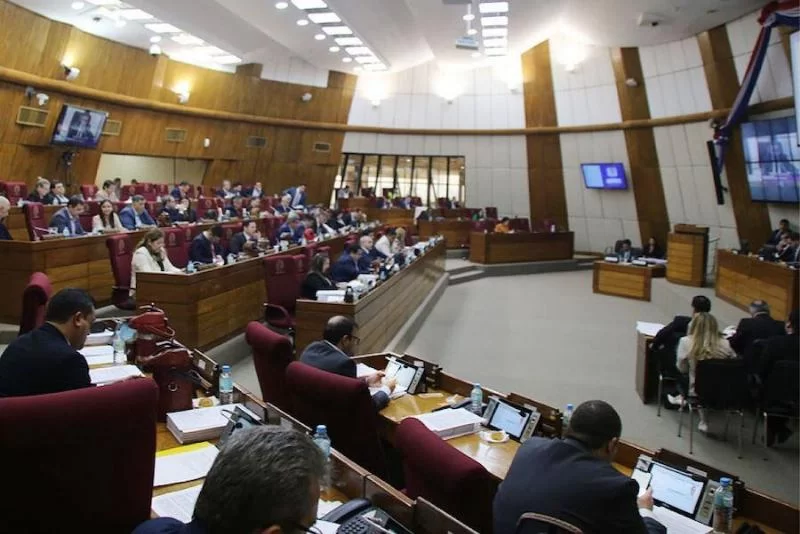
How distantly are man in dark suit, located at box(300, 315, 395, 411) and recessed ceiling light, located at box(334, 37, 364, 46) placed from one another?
10.7 metres

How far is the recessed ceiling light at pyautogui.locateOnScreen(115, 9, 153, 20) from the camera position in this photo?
10195 millimetres

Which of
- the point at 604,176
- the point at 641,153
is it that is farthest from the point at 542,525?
the point at 604,176

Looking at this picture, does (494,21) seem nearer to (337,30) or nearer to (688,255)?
(337,30)

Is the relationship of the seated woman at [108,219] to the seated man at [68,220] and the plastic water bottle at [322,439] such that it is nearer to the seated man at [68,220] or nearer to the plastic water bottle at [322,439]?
the seated man at [68,220]

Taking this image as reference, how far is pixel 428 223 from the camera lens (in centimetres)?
1521

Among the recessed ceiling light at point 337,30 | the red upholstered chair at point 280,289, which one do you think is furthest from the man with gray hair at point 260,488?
the recessed ceiling light at point 337,30

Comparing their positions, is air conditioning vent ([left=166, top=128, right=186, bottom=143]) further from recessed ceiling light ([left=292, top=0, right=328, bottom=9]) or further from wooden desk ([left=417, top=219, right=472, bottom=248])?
wooden desk ([left=417, top=219, right=472, bottom=248])

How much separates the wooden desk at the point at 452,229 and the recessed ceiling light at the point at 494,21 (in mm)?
4926

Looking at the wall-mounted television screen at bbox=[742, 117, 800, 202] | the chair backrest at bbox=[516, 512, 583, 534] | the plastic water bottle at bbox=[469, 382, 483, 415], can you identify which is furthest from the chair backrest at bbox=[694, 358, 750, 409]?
the wall-mounted television screen at bbox=[742, 117, 800, 202]

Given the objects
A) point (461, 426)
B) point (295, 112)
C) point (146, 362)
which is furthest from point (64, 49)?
point (461, 426)

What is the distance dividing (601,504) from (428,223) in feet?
44.4

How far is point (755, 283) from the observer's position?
9227 mm

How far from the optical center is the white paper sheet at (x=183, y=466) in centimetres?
223

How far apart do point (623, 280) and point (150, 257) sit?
27.7 ft
